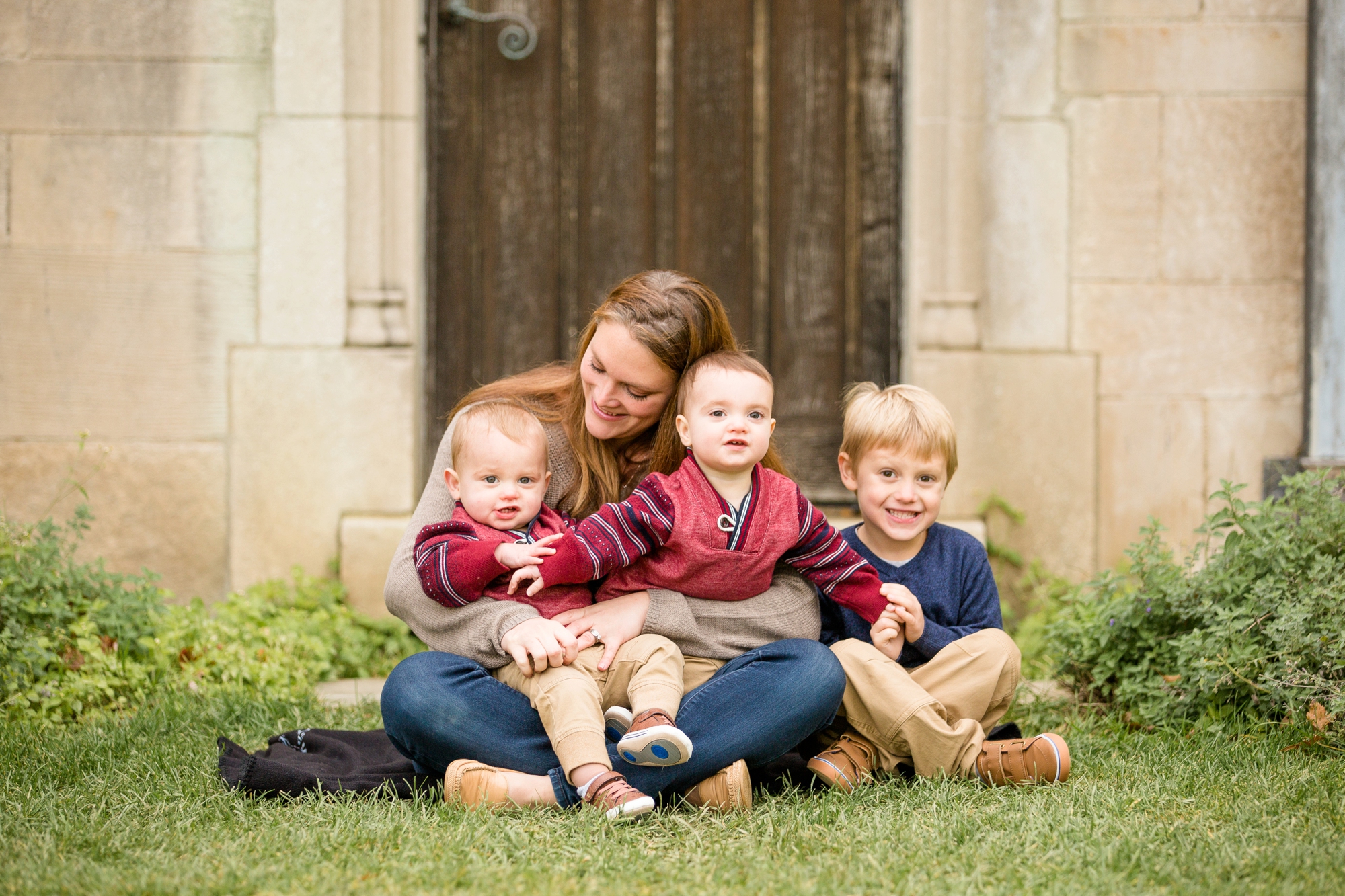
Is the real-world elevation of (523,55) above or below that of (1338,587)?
above

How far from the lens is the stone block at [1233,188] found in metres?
4.11

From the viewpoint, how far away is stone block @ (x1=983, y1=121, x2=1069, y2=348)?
412cm

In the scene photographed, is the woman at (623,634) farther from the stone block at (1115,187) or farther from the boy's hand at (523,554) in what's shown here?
the stone block at (1115,187)

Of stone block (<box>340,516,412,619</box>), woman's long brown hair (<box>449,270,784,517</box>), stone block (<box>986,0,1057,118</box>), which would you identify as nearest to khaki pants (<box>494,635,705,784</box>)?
woman's long brown hair (<box>449,270,784,517</box>)

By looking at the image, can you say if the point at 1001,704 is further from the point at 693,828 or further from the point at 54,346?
the point at 54,346

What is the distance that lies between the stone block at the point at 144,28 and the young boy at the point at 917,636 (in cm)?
275

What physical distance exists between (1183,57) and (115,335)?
3978mm

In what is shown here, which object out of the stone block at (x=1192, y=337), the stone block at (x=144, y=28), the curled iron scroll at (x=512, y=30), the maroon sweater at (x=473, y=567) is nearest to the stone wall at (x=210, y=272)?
the stone block at (x=144, y=28)

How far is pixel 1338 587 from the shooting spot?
2.79 meters

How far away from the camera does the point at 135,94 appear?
4066mm

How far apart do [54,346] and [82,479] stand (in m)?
0.49

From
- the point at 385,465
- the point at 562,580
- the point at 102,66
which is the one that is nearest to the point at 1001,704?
the point at 562,580

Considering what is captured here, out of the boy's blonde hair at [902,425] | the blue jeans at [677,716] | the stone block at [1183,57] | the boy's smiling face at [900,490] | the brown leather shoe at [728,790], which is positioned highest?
the stone block at [1183,57]

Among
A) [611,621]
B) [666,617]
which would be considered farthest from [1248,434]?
[611,621]
